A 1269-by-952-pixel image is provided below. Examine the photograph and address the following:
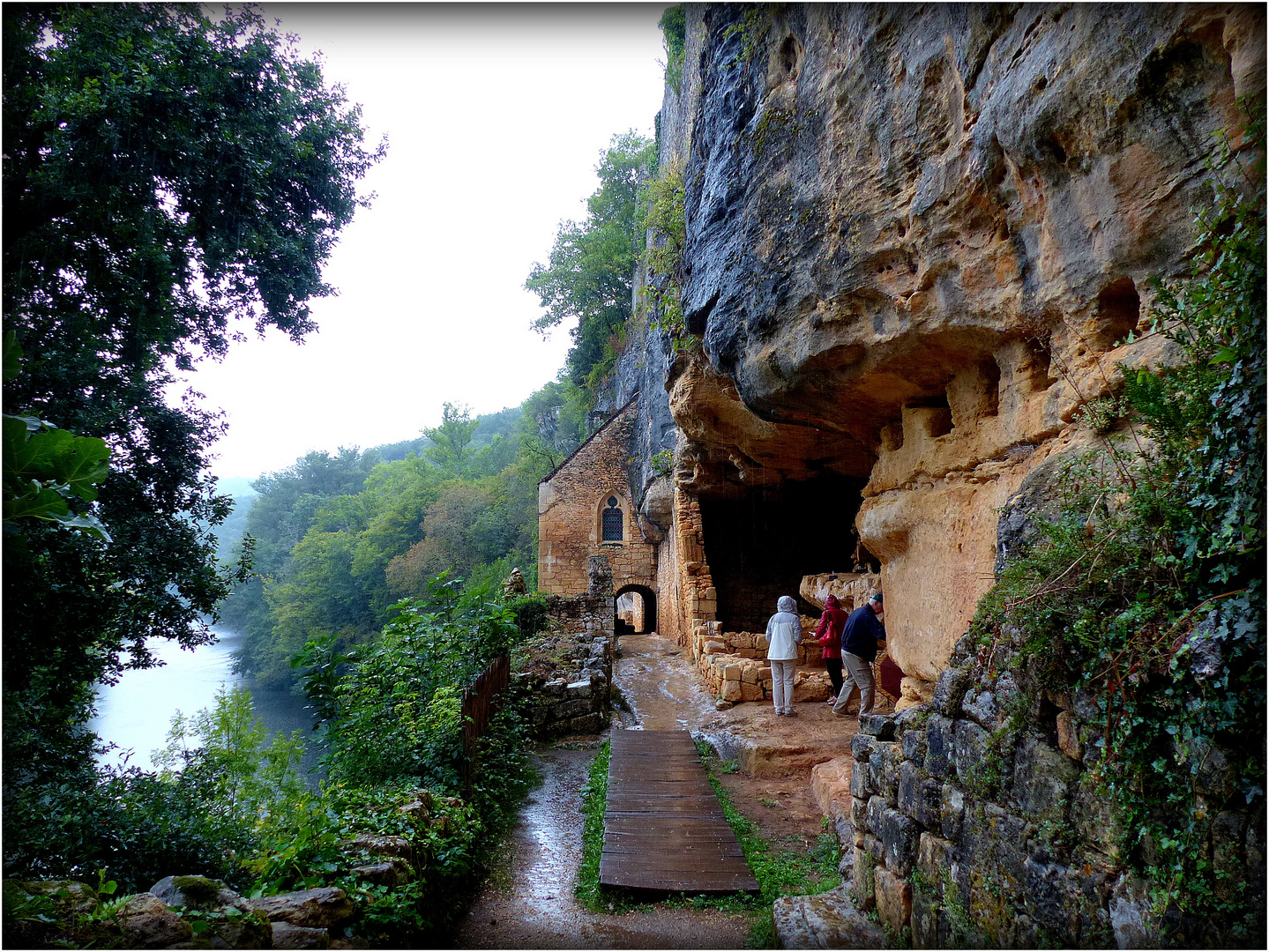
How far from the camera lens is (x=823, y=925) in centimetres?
305

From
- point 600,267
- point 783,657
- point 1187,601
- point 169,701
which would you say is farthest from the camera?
point 169,701

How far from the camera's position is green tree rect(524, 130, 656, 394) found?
2375cm

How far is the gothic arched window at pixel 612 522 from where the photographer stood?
864 inches

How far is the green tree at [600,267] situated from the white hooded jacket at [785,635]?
1815 cm

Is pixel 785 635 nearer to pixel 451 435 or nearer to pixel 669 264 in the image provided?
pixel 669 264

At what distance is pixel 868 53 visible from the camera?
4.59 meters

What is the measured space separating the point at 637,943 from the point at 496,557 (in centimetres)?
2790

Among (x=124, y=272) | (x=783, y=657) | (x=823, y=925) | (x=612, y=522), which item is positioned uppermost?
(x=124, y=272)

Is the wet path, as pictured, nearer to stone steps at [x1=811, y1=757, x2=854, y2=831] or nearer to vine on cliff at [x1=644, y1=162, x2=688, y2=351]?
stone steps at [x1=811, y1=757, x2=854, y2=831]

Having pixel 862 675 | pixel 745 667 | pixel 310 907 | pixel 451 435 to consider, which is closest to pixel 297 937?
pixel 310 907

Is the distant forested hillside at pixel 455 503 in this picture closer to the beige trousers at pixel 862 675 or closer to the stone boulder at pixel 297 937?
the beige trousers at pixel 862 675

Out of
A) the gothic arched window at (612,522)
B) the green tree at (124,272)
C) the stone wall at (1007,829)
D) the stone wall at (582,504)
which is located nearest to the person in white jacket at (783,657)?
the stone wall at (1007,829)

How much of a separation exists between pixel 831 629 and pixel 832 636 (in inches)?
3.5

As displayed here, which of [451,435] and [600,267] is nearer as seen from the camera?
[600,267]
